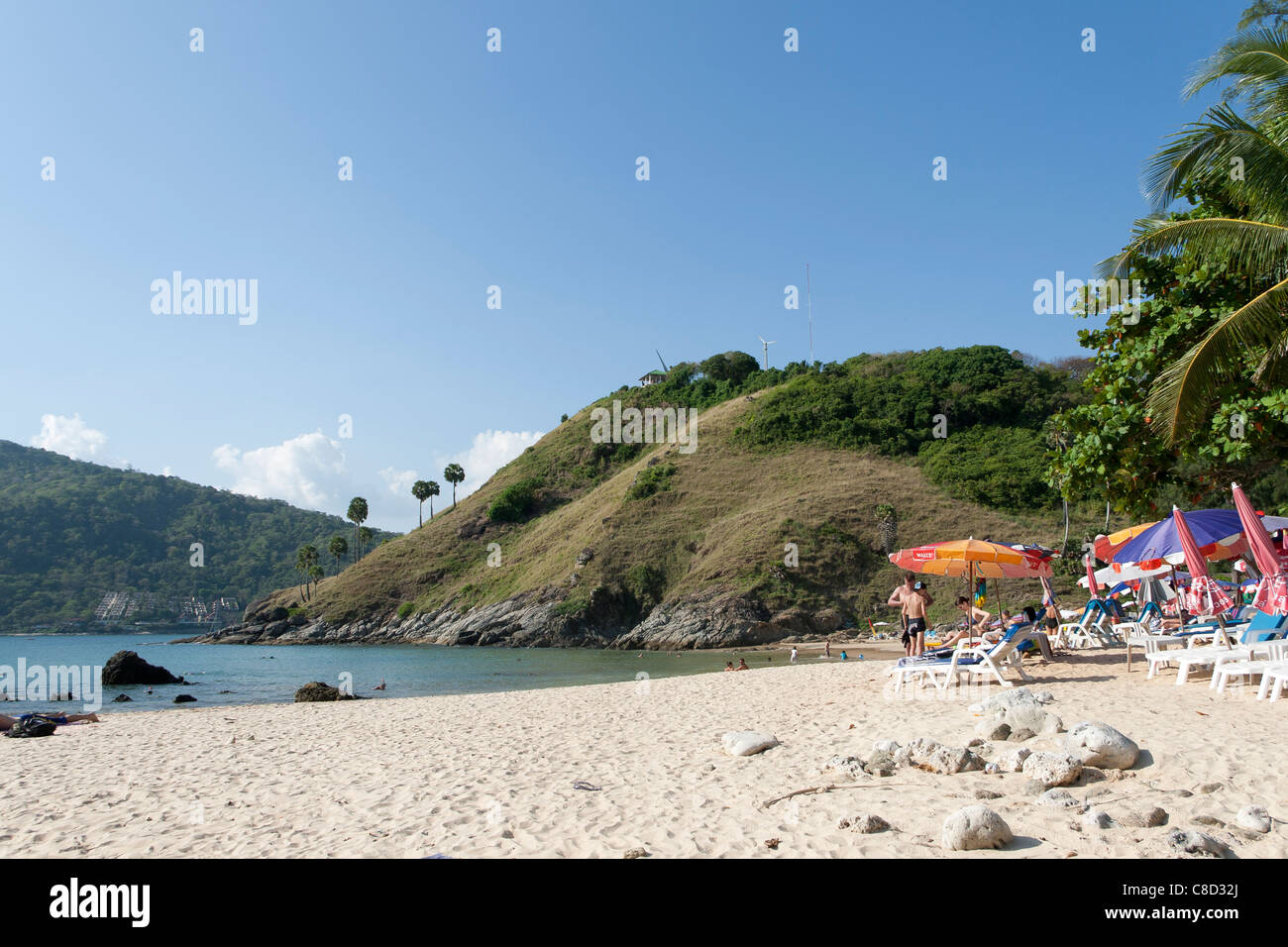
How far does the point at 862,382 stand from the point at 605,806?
88409 mm

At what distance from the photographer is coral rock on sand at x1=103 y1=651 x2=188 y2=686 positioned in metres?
34.0

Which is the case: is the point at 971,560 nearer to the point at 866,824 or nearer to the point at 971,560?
the point at 971,560

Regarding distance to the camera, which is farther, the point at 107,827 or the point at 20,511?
the point at 20,511

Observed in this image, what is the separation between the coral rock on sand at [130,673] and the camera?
34.0 metres

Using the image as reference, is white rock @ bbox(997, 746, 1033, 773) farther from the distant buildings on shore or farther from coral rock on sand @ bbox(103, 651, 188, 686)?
the distant buildings on shore

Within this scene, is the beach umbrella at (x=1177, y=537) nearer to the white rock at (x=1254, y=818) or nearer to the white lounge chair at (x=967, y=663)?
the white lounge chair at (x=967, y=663)

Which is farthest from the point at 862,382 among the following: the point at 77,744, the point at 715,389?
the point at 77,744

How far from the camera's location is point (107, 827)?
6113mm

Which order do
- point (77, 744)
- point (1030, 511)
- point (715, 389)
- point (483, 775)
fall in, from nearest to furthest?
point (483, 775) < point (77, 744) < point (1030, 511) < point (715, 389)

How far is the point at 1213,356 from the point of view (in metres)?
10.1

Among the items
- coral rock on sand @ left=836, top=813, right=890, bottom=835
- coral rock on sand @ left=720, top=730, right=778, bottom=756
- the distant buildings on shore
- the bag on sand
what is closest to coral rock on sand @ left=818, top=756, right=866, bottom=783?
coral rock on sand @ left=720, top=730, right=778, bottom=756

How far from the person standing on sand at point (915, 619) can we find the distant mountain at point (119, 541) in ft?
395

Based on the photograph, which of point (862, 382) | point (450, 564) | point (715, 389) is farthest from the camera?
point (715, 389)
